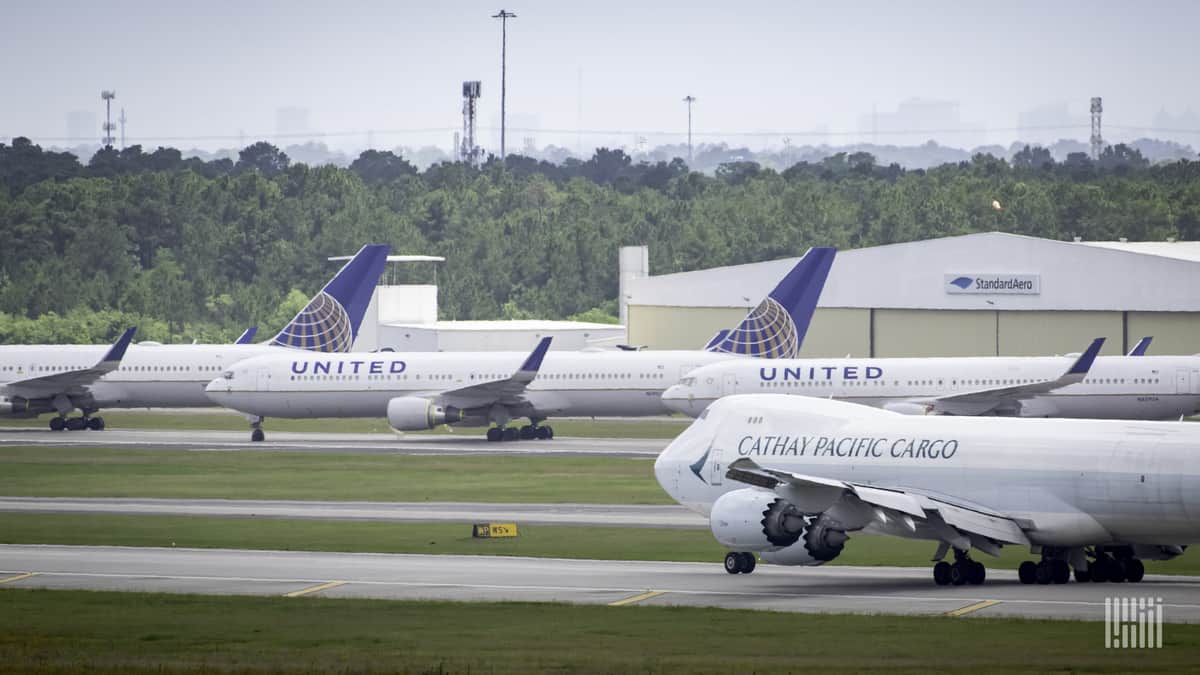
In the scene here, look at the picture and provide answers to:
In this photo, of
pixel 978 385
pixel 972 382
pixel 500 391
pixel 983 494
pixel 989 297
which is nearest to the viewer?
pixel 983 494

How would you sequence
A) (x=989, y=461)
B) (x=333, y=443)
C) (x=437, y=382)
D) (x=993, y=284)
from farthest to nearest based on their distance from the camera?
1. (x=993, y=284)
2. (x=437, y=382)
3. (x=333, y=443)
4. (x=989, y=461)

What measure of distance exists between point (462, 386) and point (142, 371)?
17.0 m

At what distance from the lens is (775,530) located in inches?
1426

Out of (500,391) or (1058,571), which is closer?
(1058,571)

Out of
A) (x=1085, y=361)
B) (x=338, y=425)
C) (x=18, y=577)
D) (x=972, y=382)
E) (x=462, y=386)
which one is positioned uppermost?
(x=1085, y=361)

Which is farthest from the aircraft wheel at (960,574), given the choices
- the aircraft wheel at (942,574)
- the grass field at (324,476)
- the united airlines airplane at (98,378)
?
the united airlines airplane at (98,378)

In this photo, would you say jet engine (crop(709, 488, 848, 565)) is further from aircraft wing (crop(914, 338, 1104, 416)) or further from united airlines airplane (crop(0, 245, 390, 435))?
united airlines airplane (crop(0, 245, 390, 435))

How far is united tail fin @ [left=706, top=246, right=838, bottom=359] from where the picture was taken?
281 ft

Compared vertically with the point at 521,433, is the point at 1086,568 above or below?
above

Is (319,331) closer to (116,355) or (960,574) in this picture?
(116,355)

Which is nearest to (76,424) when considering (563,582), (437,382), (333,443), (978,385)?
(333,443)

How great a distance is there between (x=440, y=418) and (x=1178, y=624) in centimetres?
5287

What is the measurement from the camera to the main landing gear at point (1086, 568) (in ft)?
121

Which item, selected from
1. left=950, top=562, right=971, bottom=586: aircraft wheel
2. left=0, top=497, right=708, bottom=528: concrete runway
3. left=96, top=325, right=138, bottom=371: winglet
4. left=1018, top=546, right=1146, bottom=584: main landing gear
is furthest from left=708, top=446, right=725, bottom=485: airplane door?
left=96, top=325, right=138, bottom=371: winglet
